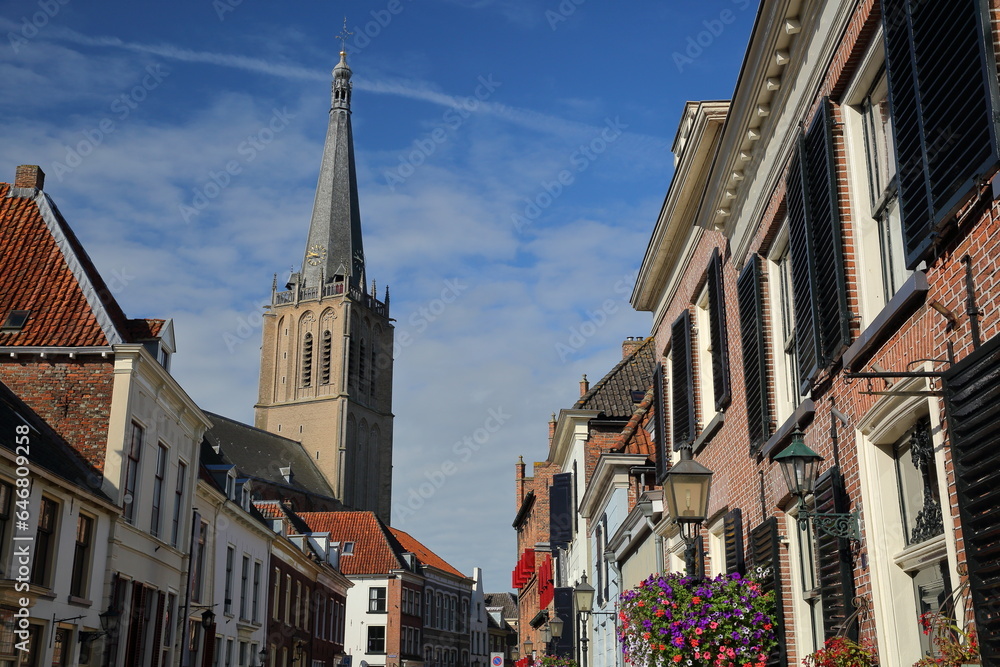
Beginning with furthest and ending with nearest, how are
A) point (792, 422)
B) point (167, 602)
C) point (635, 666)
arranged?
point (167, 602)
point (635, 666)
point (792, 422)

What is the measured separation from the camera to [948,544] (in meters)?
5.45

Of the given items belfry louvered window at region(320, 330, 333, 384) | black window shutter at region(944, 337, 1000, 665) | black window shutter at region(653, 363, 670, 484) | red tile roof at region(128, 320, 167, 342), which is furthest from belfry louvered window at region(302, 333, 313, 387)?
black window shutter at region(944, 337, 1000, 665)

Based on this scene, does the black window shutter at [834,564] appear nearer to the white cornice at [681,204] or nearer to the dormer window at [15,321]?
the white cornice at [681,204]

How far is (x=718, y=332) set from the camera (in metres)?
11.4

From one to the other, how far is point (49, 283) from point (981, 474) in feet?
66.5

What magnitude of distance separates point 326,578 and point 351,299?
180 feet

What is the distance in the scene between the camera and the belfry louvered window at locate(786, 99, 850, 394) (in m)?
7.20

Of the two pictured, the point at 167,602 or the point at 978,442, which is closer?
the point at 978,442

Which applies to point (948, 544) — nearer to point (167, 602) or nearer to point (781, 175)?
point (781, 175)

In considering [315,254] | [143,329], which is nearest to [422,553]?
[315,254]

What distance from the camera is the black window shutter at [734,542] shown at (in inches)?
407

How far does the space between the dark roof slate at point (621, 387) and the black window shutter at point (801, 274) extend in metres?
18.3

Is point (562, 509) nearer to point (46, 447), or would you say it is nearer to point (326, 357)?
point (46, 447)

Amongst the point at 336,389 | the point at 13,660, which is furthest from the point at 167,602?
the point at 336,389
